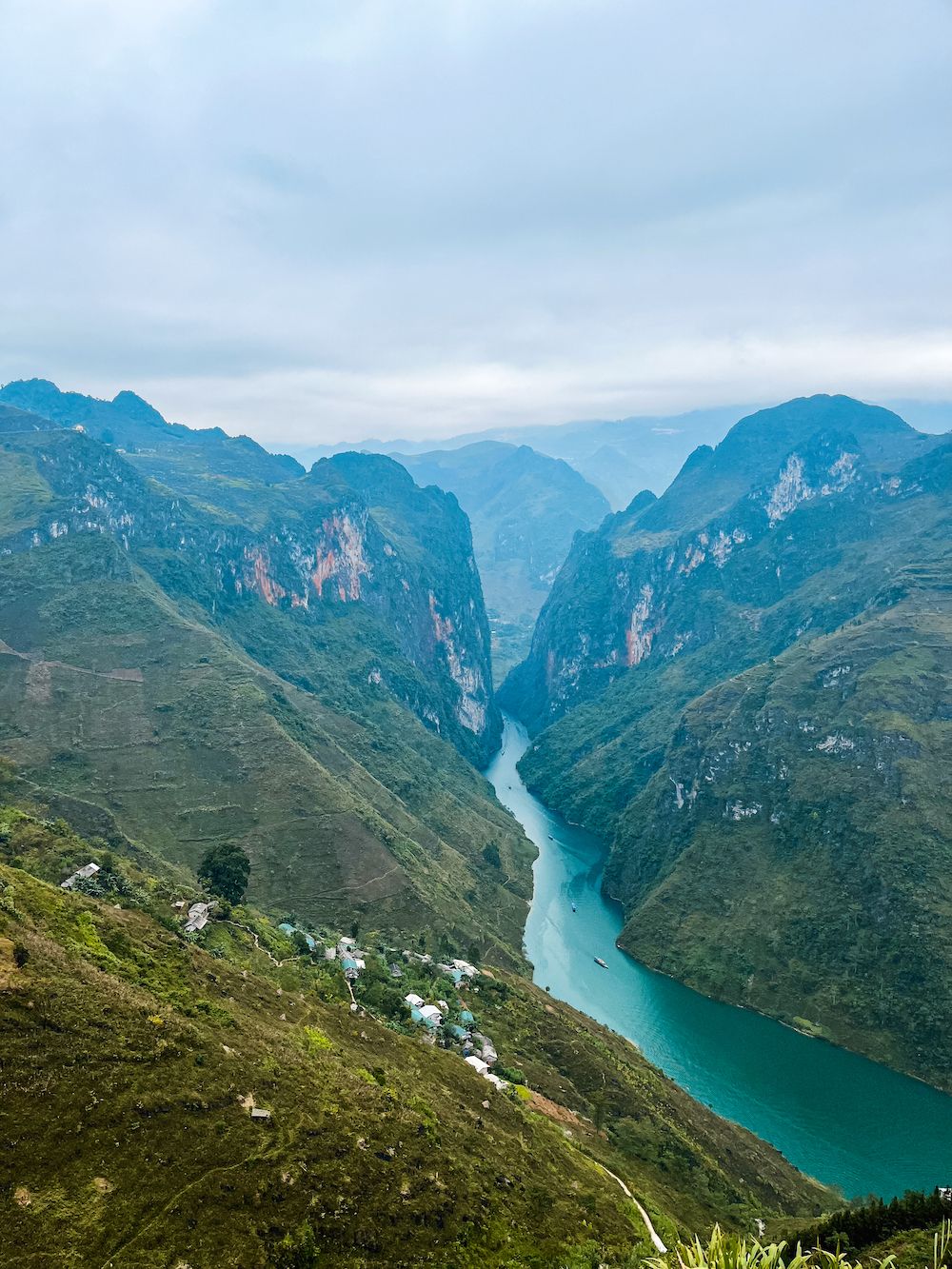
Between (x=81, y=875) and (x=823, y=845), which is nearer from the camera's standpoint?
(x=81, y=875)

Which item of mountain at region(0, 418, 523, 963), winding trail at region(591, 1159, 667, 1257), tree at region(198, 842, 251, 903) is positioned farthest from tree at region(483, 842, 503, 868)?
winding trail at region(591, 1159, 667, 1257)

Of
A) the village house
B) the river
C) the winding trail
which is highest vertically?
the village house

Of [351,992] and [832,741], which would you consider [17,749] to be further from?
[832,741]

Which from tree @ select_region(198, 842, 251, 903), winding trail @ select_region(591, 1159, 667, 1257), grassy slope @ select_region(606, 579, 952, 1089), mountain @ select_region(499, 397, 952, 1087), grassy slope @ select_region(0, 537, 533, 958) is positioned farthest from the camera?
mountain @ select_region(499, 397, 952, 1087)

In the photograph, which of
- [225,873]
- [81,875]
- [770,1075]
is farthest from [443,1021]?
[770,1075]

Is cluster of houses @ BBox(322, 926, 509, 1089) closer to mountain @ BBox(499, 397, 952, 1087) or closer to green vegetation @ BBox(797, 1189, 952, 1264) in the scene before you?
green vegetation @ BBox(797, 1189, 952, 1264)

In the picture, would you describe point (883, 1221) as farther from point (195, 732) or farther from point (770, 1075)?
point (195, 732)
